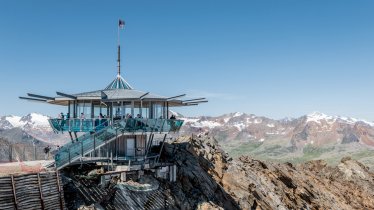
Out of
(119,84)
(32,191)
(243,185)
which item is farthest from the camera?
(243,185)

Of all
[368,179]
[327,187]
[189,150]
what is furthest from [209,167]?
[368,179]

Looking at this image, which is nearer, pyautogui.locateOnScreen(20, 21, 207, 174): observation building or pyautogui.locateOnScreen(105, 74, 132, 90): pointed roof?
pyautogui.locateOnScreen(20, 21, 207, 174): observation building

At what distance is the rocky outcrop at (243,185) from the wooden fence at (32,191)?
14.7 metres

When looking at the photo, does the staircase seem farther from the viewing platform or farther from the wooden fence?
the wooden fence

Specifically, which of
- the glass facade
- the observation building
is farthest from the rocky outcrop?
the glass facade

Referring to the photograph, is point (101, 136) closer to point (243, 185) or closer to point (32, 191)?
point (32, 191)

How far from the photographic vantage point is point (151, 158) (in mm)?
43938

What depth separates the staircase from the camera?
35.7m

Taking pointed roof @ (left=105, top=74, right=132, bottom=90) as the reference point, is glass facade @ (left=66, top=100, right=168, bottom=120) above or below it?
below

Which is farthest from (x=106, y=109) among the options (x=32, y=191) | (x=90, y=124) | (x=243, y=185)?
(x=243, y=185)

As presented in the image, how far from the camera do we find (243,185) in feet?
183

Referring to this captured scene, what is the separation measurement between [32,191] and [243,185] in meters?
33.4

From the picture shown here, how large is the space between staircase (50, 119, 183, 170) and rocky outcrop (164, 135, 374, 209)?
7643 millimetres

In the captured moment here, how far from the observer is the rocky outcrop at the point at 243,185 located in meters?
46.6
